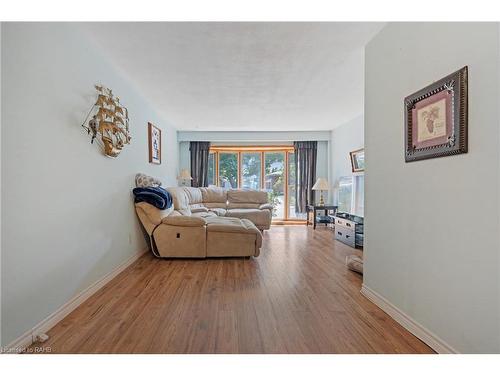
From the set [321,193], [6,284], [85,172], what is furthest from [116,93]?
[321,193]

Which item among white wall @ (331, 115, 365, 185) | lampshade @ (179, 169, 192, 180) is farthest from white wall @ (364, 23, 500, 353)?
lampshade @ (179, 169, 192, 180)

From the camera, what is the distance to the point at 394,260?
1850mm

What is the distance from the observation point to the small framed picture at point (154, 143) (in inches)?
155

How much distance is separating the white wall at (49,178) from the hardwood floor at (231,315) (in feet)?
1.08

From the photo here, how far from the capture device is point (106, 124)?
234 cm

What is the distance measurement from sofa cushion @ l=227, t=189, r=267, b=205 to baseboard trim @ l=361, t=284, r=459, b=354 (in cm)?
370

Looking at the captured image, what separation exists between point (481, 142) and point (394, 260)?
101 centimetres

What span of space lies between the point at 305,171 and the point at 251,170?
145 centimetres

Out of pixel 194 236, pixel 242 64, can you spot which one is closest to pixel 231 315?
pixel 194 236

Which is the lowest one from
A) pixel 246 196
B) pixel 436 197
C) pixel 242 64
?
pixel 246 196

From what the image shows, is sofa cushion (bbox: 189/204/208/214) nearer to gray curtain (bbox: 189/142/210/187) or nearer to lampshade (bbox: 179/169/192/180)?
lampshade (bbox: 179/169/192/180)

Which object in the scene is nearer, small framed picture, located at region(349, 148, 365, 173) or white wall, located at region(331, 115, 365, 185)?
small framed picture, located at region(349, 148, 365, 173)

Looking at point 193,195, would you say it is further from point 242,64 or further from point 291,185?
point 242,64

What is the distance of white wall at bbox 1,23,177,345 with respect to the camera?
1.41m
